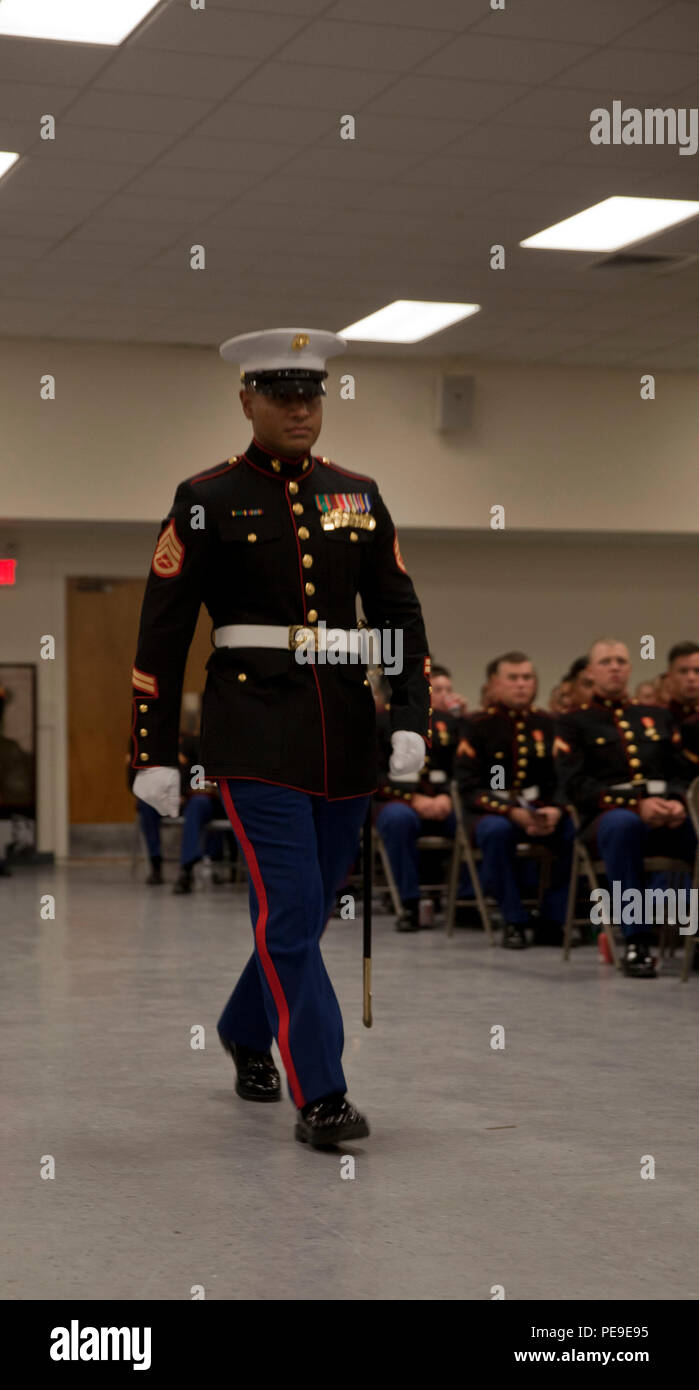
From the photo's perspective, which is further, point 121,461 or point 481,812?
point 121,461

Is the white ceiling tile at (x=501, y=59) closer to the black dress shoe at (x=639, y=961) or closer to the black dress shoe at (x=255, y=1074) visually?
the black dress shoe at (x=639, y=961)

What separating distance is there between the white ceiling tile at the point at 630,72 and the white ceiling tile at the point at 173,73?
1.35 metres

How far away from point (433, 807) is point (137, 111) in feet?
12.1

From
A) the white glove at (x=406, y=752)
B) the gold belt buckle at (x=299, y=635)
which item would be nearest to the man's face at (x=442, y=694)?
the white glove at (x=406, y=752)

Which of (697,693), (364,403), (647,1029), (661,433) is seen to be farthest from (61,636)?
(647,1029)

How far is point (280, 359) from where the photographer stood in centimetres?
396

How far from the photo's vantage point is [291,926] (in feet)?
12.4

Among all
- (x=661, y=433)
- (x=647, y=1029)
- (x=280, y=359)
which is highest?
(x=661, y=433)

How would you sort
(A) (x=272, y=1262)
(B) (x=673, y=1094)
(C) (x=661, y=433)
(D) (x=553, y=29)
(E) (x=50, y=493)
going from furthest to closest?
(C) (x=661, y=433) < (E) (x=50, y=493) < (D) (x=553, y=29) < (B) (x=673, y=1094) < (A) (x=272, y=1262)

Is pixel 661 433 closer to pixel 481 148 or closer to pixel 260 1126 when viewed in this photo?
pixel 481 148

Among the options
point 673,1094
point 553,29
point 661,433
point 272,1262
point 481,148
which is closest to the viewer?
point 272,1262

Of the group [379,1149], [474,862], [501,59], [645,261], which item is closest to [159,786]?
[379,1149]

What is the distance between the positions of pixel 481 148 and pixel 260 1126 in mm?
5520

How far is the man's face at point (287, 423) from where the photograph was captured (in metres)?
3.96
